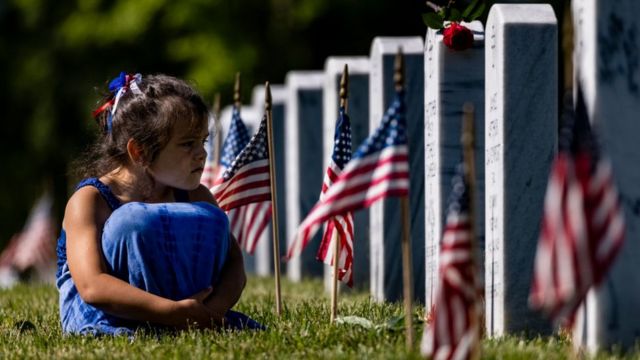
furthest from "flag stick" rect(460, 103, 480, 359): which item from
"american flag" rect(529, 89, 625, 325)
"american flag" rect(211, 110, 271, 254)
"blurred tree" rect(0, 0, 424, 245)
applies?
"blurred tree" rect(0, 0, 424, 245)

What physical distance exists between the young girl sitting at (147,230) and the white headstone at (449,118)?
129cm

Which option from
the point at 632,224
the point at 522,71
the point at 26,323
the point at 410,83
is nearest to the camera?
the point at 632,224

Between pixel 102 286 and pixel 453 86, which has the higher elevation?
pixel 453 86

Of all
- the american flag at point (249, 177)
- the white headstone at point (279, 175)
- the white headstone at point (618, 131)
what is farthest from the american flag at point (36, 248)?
the white headstone at point (618, 131)

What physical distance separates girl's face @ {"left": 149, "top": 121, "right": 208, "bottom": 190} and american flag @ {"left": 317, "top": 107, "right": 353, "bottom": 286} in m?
0.69

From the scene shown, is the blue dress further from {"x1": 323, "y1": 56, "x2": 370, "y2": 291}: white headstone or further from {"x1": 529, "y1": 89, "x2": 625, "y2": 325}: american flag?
{"x1": 323, "y1": 56, "x2": 370, "y2": 291}: white headstone

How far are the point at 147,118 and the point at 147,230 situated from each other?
590mm

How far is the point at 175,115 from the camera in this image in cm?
708

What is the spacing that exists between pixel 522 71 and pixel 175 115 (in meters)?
1.66

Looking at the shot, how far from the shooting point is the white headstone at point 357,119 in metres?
11.1

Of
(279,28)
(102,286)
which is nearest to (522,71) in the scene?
(102,286)

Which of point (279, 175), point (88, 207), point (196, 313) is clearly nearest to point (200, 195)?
point (88, 207)

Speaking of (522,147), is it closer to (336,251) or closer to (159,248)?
(336,251)

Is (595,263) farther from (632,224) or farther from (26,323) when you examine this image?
(26,323)
